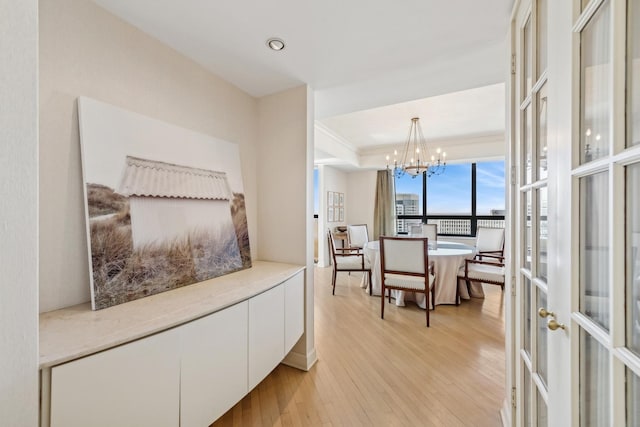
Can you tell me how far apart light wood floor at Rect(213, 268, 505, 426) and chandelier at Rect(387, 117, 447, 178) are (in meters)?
2.20

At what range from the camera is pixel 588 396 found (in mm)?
721

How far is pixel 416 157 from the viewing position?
5.12 metres

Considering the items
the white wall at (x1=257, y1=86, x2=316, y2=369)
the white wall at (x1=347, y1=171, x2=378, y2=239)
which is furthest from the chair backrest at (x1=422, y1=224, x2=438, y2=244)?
the white wall at (x1=257, y1=86, x2=316, y2=369)

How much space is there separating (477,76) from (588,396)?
222cm

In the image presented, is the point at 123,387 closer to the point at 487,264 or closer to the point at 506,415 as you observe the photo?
the point at 506,415

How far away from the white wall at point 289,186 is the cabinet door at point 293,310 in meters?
0.08

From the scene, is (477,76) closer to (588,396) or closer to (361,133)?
(588,396)

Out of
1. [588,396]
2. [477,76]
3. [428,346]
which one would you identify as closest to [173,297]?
[588,396]

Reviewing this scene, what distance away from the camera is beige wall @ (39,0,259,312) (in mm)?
1185

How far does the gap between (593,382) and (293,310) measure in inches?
65.7

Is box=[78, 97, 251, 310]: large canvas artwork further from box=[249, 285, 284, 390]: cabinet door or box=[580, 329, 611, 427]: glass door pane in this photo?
box=[580, 329, 611, 427]: glass door pane

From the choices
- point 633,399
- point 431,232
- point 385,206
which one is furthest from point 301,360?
point 385,206

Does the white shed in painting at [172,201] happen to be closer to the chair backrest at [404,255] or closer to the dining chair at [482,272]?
the chair backrest at [404,255]

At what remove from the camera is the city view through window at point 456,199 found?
5676 mm
